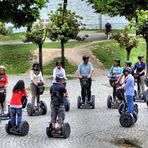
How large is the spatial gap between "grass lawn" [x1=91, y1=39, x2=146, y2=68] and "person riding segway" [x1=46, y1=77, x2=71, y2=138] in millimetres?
21814

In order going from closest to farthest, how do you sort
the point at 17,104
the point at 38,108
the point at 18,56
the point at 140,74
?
the point at 17,104, the point at 38,108, the point at 140,74, the point at 18,56

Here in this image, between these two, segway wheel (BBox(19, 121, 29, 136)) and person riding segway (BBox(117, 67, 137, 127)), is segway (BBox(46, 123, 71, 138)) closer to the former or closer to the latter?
segway wheel (BBox(19, 121, 29, 136))

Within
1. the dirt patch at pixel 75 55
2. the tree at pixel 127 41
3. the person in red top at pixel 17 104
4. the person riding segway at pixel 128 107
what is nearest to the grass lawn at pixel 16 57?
the dirt patch at pixel 75 55

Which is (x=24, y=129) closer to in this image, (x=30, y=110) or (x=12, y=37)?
(x=30, y=110)

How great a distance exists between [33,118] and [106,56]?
810 inches

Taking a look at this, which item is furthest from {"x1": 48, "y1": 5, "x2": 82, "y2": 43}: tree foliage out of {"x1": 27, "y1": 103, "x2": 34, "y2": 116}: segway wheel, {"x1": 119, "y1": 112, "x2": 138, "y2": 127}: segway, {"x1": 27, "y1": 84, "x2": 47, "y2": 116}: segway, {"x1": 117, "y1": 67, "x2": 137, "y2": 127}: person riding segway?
{"x1": 119, "y1": 112, "x2": 138, "y2": 127}: segway

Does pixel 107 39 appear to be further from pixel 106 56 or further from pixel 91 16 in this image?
pixel 91 16

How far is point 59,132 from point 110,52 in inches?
965

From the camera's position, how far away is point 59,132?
49.9 ft

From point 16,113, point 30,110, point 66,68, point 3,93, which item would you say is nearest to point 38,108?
point 30,110

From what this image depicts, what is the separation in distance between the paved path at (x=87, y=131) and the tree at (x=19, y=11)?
11.9 m

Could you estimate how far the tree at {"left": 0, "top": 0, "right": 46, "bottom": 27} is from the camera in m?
31.8

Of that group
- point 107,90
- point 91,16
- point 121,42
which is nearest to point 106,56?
point 121,42

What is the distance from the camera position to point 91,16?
6538cm
